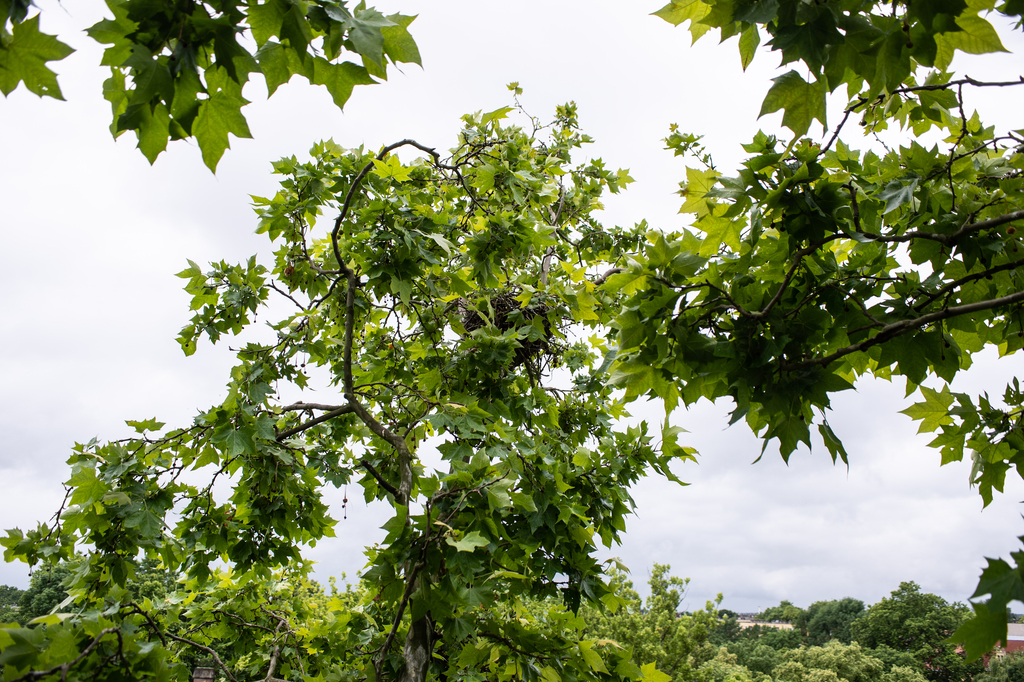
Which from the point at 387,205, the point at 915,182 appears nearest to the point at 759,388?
the point at 915,182

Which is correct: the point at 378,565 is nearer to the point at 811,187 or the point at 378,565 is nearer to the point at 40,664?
the point at 40,664

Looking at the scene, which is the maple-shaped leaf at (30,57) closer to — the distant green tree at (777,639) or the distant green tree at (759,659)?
the distant green tree at (759,659)

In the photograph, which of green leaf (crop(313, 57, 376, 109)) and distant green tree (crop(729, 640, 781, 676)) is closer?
green leaf (crop(313, 57, 376, 109))

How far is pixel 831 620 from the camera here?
50.0m

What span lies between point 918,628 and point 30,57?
42.9 meters

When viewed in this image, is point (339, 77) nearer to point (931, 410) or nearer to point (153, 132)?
point (153, 132)

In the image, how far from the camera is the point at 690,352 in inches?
62.9

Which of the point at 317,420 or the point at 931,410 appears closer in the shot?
the point at 931,410

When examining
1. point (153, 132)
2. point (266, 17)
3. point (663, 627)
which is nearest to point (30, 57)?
point (153, 132)

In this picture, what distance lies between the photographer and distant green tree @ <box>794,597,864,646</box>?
4763 centimetres

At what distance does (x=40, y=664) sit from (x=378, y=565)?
1.10 m

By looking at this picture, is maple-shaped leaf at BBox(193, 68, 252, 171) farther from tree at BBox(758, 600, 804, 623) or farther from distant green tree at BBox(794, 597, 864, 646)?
tree at BBox(758, 600, 804, 623)

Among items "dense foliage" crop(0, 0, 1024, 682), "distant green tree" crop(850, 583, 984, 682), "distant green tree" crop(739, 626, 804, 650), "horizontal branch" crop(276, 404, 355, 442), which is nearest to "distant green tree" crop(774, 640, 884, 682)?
"distant green tree" crop(850, 583, 984, 682)

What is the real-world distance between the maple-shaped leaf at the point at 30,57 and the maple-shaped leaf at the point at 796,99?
163 centimetres
